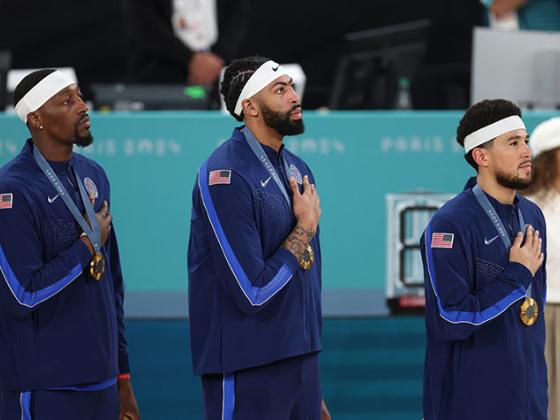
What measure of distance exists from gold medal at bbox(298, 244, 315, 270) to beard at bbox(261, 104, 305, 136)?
0.39 m

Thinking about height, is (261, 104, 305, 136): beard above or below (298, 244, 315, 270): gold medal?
above

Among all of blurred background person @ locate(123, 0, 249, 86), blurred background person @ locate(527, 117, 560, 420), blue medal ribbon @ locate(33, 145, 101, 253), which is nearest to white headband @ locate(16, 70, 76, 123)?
blue medal ribbon @ locate(33, 145, 101, 253)

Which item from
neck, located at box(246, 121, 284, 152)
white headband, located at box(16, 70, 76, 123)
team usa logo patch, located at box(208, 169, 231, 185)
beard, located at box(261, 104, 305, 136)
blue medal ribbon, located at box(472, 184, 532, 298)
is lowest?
blue medal ribbon, located at box(472, 184, 532, 298)

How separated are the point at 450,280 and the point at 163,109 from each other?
2.86m

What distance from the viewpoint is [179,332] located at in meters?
5.85

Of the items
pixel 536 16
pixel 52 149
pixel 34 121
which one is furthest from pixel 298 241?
pixel 536 16

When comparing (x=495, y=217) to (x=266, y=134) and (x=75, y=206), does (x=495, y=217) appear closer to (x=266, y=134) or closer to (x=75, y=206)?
(x=266, y=134)

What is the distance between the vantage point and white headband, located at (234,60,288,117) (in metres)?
4.27

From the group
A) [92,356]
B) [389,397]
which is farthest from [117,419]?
[389,397]

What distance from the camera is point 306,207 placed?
413cm

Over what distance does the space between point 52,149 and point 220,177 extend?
621 millimetres

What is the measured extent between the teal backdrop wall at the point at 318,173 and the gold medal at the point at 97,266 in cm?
178

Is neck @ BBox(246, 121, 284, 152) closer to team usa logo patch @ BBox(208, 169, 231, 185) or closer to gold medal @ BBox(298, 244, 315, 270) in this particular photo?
team usa logo patch @ BBox(208, 169, 231, 185)

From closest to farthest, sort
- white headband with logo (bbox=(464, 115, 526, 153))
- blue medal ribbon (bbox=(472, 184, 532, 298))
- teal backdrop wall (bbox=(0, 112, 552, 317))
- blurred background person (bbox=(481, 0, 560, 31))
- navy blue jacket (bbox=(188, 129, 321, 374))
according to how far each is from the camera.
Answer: navy blue jacket (bbox=(188, 129, 321, 374)) → blue medal ribbon (bbox=(472, 184, 532, 298)) → white headband with logo (bbox=(464, 115, 526, 153)) → teal backdrop wall (bbox=(0, 112, 552, 317)) → blurred background person (bbox=(481, 0, 560, 31))
